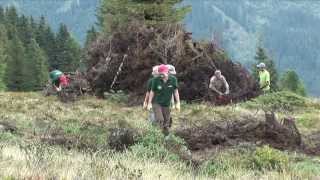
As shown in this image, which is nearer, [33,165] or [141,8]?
[33,165]

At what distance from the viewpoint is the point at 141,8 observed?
3178cm

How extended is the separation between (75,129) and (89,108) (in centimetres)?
630

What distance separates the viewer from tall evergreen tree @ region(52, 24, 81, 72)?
86188 millimetres

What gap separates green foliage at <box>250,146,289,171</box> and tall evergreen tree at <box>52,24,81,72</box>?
73.9 m

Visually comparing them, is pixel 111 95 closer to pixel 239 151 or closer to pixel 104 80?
pixel 104 80

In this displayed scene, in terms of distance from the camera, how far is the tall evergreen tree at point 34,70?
2965 inches

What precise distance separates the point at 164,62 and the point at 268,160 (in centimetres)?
1437

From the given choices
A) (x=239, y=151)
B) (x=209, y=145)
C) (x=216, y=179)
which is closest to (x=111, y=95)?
(x=209, y=145)

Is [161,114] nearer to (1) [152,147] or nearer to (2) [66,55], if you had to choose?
(1) [152,147]

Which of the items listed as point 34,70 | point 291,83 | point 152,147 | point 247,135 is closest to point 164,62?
point 247,135

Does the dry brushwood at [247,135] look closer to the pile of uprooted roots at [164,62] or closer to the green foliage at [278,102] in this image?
the green foliage at [278,102]

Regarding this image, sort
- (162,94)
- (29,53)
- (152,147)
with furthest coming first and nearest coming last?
(29,53), (162,94), (152,147)

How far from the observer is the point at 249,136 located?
15805 millimetres

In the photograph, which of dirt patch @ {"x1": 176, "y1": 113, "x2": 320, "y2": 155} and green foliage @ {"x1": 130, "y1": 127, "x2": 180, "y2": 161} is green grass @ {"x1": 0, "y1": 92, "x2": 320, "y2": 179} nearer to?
green foliage @ {"x1": 130, "y1": 127, "x2": 180, "y2": 161}
